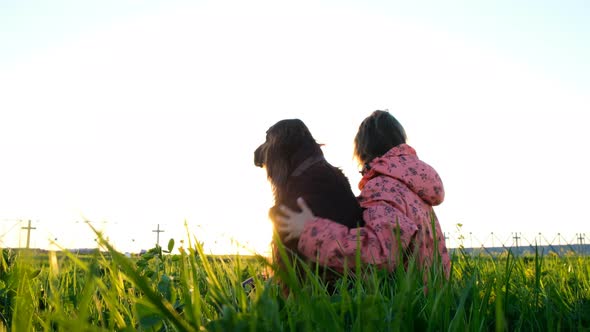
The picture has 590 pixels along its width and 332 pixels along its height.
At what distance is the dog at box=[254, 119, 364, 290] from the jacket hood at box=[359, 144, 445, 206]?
0.22 meters

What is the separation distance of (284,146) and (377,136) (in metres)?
0.63

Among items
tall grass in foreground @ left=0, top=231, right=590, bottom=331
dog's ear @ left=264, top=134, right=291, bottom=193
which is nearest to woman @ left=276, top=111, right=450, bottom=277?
dog's ear @ left=264, top=134, right=291, bottom=193

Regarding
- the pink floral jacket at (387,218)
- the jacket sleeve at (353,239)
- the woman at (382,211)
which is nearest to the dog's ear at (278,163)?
the woman at (382,211)

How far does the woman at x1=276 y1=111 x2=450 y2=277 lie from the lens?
8.53ft

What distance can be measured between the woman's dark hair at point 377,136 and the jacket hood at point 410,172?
0.40 ft

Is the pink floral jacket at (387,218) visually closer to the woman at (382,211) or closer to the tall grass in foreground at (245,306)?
the woman at (382,211)

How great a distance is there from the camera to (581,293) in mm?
2318

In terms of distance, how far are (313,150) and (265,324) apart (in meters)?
2.55

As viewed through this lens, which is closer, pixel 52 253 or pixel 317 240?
pixel 52 253

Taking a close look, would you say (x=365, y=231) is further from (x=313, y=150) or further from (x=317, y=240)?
(x=313, y=150)

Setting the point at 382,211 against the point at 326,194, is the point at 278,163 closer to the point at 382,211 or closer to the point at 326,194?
the point at 326,194

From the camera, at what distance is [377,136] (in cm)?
354

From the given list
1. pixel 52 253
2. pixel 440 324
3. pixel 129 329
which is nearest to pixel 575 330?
pixel 440 324

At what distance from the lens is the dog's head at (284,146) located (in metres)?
3.33
